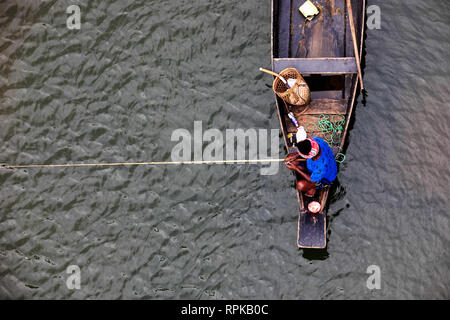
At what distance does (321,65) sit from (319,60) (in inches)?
4.2

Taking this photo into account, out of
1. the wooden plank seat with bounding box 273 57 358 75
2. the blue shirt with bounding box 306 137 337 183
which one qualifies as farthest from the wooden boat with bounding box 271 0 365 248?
the blue shirt with bounding box 306 137 337 183

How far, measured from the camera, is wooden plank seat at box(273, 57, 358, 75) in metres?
9.55

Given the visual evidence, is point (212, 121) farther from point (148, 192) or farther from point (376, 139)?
point (376, 139)

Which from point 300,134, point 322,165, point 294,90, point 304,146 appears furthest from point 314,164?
point 294,90

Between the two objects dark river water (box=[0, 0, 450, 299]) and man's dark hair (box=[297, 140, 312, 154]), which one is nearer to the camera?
man's dark hair (box=[297, 140, 312, 154])

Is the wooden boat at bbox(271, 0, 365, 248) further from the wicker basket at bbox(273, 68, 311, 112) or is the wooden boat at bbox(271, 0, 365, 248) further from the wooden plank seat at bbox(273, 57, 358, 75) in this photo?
the wicker basket at bbox(273, 68, 311, 112)

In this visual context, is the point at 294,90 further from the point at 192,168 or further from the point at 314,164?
the point at 192,168

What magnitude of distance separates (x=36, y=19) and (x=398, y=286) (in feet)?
33.6

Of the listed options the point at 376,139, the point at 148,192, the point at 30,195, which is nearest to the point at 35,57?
the point at 30,195

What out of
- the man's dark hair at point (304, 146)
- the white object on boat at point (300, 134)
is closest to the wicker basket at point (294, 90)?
the white object on boat at point (300, 134)

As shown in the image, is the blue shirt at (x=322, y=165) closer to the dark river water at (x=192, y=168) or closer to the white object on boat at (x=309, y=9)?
the dark river water at (x=192, y=168)

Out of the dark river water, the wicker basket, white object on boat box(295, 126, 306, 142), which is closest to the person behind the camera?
white object on boat box(295, 126, 306, 142)

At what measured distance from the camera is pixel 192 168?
10.6 m

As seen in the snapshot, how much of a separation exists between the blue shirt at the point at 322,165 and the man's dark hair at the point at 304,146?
370mm
